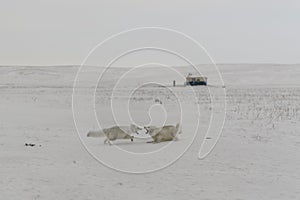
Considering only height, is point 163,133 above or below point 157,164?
above

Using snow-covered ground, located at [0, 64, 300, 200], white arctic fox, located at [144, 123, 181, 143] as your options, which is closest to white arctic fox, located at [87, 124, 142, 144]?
snow-covered ground, located at [0, 64, 300, 200]

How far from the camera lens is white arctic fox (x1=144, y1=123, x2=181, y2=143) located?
35.4 feet

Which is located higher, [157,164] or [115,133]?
[115,133]

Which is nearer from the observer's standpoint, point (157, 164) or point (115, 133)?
point (157, 164)

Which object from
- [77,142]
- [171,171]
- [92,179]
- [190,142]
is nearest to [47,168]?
[92,179]

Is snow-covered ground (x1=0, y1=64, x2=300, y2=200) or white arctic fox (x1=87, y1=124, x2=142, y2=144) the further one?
white arctic fox (x1=87, y1=124, x2=142, y2=144)

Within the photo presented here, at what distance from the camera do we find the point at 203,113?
1845 centimetres

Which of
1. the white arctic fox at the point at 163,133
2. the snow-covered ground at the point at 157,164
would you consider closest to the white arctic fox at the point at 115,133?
the snow-covered ground at the point at 157,164

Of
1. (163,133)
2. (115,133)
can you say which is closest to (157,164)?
(163,133)

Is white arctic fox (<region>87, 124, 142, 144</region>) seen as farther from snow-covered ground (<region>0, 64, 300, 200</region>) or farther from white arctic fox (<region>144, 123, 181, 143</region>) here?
white arctic fox (<region>144, 123, 181, 143</region>)

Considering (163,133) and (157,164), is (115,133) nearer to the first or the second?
(163,133)

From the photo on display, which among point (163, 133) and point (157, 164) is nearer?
point (157, 164)

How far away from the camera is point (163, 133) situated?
1095 cm

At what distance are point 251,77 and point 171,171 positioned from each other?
6908 cm
